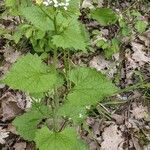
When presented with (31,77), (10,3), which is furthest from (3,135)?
(10,3)

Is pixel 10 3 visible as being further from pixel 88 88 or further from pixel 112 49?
pixel 88 88

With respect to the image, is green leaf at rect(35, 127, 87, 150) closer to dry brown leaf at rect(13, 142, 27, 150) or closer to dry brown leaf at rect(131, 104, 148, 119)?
dry brown leaf at rect(13, 142, 27, 150)

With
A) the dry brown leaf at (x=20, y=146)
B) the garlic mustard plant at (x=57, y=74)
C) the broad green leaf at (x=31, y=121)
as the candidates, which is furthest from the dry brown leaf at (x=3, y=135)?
the garlic mustard plant at (x=57, y=74)

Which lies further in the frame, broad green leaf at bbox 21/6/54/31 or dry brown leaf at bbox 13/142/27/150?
dry brown leaf at bbox 13/142/27/150

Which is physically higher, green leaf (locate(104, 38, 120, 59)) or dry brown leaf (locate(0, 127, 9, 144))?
green leaf (locate(104, 38, 120, 59))

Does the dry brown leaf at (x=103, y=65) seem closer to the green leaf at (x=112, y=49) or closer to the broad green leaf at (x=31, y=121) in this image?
the green leaf at (x=112, y=49)

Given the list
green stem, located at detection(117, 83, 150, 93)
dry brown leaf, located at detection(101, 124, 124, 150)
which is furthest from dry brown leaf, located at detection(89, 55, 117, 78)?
dry brown leaf, located at detection(101, 124, 124, 150)
